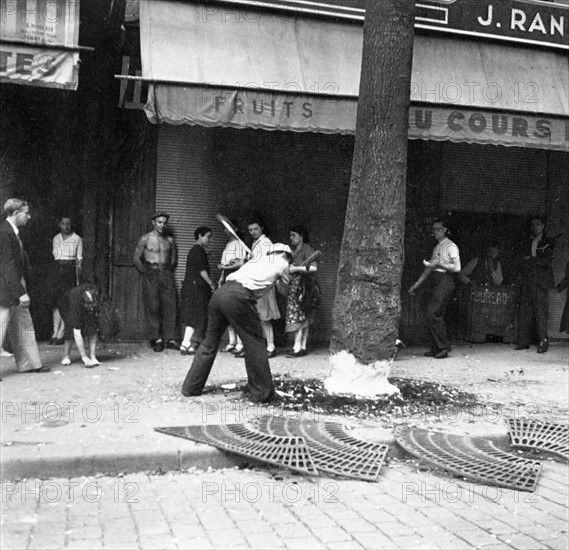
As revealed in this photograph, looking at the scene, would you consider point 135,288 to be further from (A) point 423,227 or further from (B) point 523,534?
(B) point 523,534

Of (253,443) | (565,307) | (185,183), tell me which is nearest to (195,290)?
(185,183)

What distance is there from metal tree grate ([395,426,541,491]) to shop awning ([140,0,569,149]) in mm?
4469

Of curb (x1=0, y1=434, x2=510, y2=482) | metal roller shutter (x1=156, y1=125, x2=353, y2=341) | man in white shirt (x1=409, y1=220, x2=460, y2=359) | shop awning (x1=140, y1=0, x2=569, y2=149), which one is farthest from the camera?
metal roller shutter (x1=156, y1=125, x2=353, y2=341)

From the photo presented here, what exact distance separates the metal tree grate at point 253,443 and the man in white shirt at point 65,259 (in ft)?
15.2

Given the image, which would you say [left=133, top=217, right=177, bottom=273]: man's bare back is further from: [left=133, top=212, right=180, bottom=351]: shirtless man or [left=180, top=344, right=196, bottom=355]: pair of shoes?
[left=180, top=344, right=196, bottom=355]: pair of shoes

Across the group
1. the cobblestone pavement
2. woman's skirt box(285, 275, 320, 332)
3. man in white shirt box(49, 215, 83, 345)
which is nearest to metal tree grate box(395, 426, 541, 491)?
the cobblestone pavement

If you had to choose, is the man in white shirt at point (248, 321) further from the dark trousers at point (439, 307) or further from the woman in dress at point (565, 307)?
the woman in dress at point (565, 307)

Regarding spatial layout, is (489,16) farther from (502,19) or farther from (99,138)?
(99,138)

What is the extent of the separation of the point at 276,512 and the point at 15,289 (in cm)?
457

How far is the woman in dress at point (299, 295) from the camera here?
1039cm

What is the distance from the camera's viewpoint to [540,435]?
666cm

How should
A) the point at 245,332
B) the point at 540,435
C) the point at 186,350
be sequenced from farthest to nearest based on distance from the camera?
the point at 186,350, the point at 245,332, the point at 540,435

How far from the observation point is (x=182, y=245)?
11023mm

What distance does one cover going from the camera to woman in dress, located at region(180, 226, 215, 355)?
10336 mm
